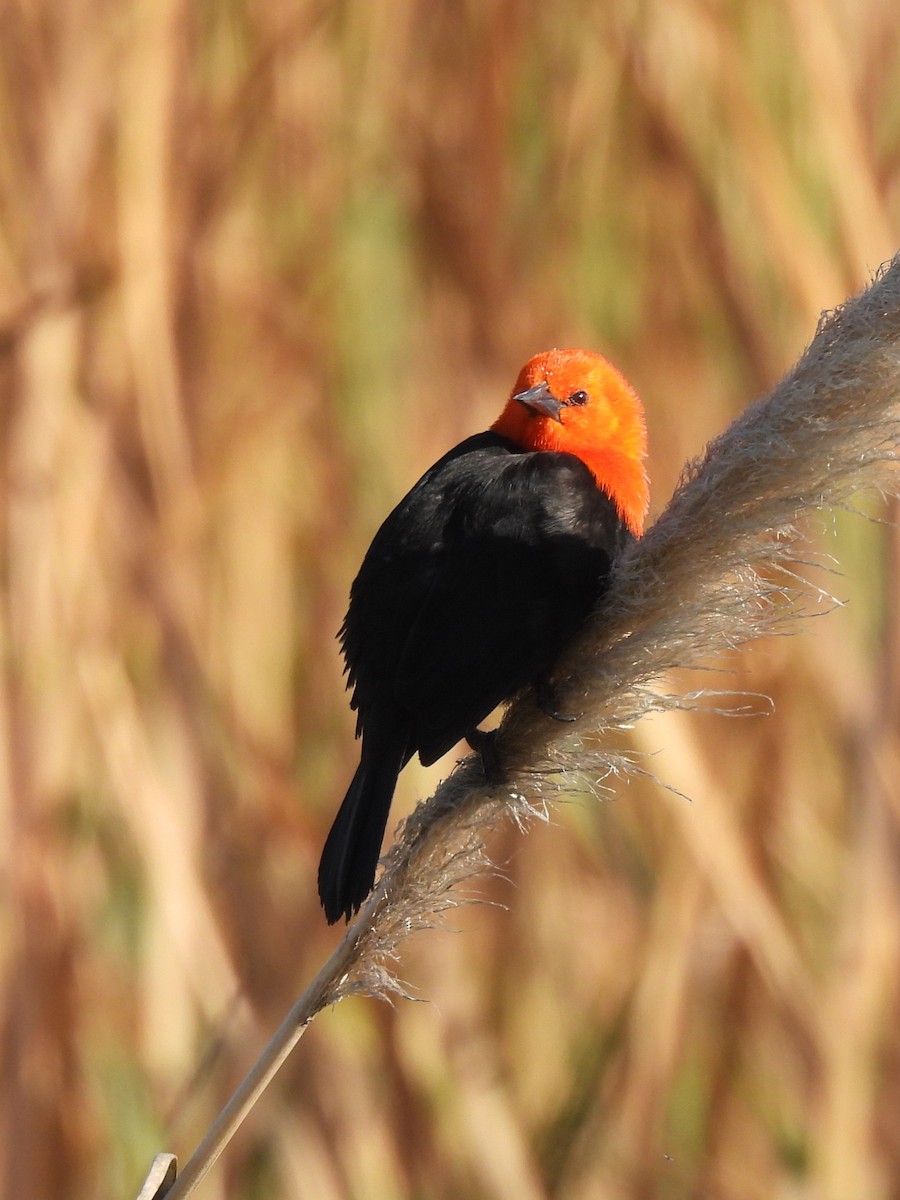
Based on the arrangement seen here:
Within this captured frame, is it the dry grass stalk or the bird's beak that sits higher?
the bird's beak

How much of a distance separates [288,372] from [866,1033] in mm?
1856

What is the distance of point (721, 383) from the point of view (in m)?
2.70

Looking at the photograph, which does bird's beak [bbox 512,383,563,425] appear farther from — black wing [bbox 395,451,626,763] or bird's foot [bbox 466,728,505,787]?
bird's foot [bbox 466,728,505,787]

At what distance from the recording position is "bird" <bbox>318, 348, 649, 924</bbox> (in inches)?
59.5

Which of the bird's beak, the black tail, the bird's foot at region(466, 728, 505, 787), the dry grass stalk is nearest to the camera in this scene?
the dry grass stalk

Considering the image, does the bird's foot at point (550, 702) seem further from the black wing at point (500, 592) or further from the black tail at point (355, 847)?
the black tail at point (355, 847)

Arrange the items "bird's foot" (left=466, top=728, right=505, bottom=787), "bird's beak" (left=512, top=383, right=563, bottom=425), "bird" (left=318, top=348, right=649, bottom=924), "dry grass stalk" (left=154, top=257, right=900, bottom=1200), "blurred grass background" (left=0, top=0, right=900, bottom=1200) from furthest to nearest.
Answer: "blurred grass background" (left=0, top=0, right=900, bottom=1200), "bird's beak" (left=512, top=383, right=563, bottom=425), "bird" (left=318, top=348, right=649, bottom=924), "bird's foot" (left=466, top=728, right=505, bottom=787), "dry grass stalk" (left=154, top=257, right=900, bottom=1200)

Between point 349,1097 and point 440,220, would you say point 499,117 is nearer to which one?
point 440,220

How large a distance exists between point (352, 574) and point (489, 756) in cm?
138

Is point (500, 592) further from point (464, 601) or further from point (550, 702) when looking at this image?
point (550, 702)

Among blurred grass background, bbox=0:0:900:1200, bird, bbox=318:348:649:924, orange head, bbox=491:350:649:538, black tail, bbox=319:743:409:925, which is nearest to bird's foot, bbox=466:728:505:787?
bird, bbox=318:348:649:924

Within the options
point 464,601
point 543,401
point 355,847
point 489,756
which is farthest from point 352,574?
point 489,756

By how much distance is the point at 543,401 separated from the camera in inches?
72.2

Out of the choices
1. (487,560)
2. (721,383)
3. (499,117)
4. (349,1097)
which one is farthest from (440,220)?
(349,1097)
